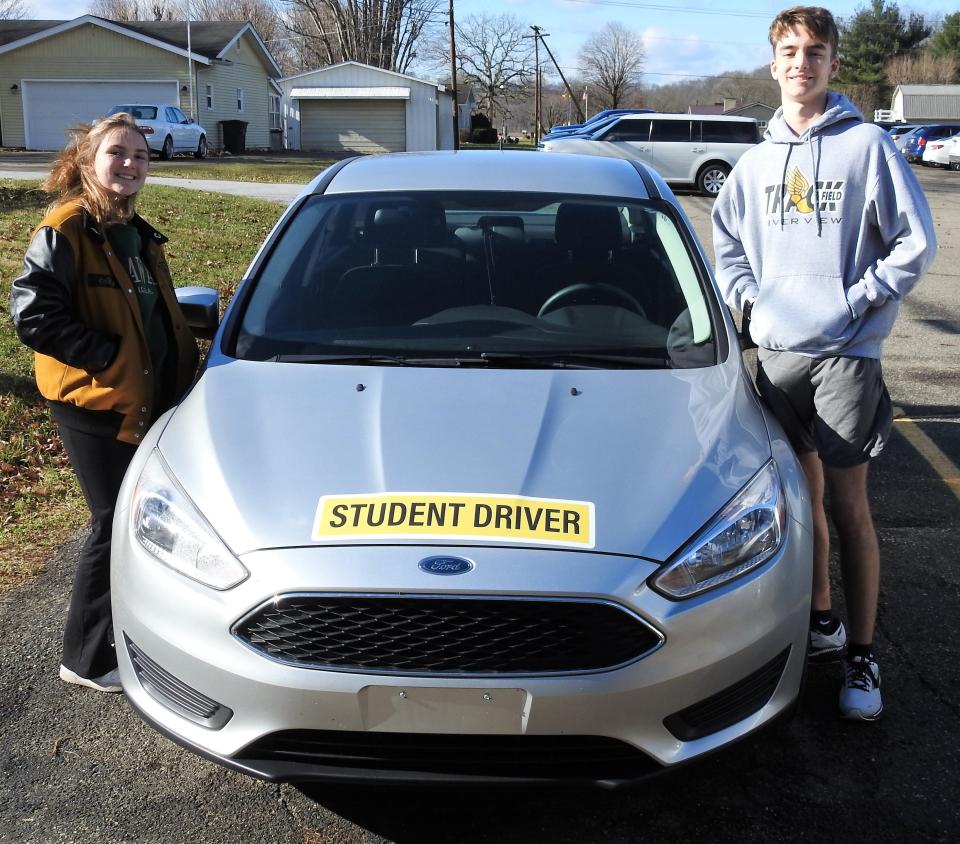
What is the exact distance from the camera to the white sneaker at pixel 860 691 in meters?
2.99

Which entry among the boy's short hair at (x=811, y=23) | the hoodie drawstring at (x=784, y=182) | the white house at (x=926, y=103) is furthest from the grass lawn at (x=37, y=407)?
the white house at (x=926, y=103)

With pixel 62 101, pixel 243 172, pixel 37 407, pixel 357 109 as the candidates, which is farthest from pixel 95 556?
pixel 357 109

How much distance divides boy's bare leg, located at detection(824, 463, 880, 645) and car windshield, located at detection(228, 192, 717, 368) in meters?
0.58

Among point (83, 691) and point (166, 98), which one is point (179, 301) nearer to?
point (83, 691)

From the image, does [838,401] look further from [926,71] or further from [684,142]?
[926,71]

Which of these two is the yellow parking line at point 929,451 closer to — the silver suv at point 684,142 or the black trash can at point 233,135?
the silver suv at point 684,142

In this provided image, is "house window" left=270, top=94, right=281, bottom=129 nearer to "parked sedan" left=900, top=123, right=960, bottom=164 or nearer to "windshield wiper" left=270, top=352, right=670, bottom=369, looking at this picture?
"parked sedan" left=900, top=123, right=960, bottom=164

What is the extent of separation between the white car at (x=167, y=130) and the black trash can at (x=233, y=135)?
6.15 m

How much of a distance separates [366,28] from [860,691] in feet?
205

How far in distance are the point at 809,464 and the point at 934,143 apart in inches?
1562

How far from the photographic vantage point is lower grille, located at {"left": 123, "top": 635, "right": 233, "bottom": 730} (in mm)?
2350

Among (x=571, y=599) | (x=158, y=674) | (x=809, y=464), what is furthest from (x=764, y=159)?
(x=158, y=674)

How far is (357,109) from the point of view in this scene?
43.2 meters

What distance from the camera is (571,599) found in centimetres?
219
